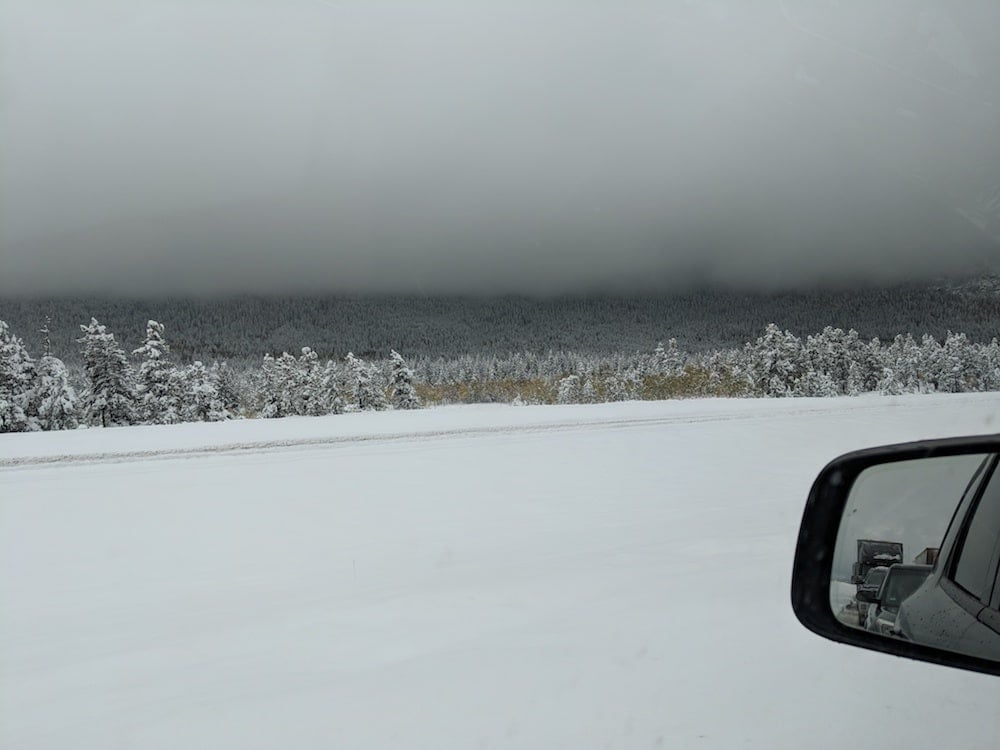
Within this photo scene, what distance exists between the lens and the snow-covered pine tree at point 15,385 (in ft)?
103

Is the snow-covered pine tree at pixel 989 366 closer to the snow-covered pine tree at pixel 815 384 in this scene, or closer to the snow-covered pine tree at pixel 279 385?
the snow-covered pine tree at pixel 815 384

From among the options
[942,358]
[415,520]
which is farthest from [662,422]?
[942,358]

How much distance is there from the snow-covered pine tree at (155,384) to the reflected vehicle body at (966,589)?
1572 inches

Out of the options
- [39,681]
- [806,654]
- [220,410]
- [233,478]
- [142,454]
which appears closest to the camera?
[806,654]

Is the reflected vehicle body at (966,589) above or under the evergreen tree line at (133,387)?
above

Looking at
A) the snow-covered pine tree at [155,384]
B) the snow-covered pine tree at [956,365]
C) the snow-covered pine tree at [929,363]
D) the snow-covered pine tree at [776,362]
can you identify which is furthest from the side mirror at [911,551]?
the snow-covered pine tree at [776,362]

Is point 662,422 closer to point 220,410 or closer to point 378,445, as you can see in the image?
point 378,445

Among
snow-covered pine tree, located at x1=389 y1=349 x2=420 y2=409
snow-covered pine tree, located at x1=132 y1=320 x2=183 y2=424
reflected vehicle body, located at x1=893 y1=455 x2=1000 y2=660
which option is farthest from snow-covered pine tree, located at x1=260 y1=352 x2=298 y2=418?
reflected vehicle body, located at x1=893 y1=455 x2=1000 y2=660

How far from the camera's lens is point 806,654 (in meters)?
3.93

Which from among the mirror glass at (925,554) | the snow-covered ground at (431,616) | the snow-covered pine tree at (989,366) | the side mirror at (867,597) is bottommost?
the snow-covered ground at (431,616)

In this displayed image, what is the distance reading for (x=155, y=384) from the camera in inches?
1531

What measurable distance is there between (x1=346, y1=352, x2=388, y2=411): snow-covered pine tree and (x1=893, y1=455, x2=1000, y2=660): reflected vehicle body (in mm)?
52224

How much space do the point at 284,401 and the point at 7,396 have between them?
18784 mm

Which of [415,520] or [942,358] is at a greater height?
[942,358]
